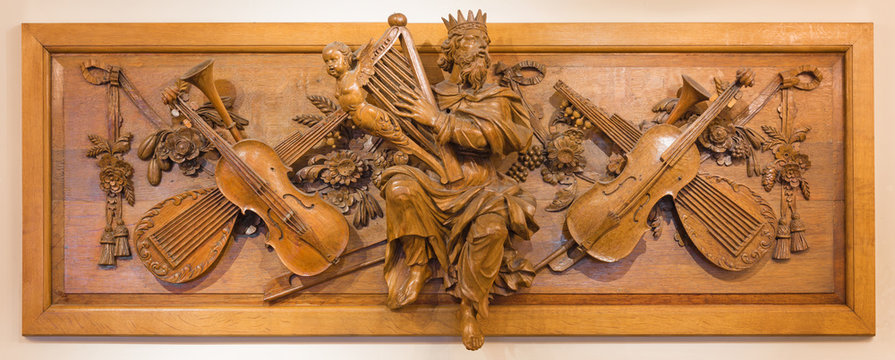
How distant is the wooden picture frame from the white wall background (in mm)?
44

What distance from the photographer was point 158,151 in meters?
1.60

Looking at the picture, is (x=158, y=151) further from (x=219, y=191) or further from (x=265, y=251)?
(x=265, y=251)

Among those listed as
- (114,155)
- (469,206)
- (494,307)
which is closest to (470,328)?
(494,307)

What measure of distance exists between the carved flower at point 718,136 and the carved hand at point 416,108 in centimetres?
74

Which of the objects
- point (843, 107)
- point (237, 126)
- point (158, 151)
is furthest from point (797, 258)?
point (158, 151)

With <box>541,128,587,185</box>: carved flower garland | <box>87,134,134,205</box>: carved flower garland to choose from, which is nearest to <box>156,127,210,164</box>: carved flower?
<box>87,134,134,205</box>: carved flower garland

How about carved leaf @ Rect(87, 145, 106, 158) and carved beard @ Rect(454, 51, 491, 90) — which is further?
carved leaf @ Rect(87, 145, 106, 158)

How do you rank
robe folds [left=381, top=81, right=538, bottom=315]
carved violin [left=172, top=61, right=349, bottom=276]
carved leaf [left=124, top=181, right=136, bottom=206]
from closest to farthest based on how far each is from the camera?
robe folds [left=381, top=81, right=538, bottom=315]
carved violin [left=172, top=61, right=349, bottom=276]
carved leaf [left=124, top=181, right=136, bottom=206]

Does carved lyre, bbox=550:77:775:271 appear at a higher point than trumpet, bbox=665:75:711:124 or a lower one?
lower

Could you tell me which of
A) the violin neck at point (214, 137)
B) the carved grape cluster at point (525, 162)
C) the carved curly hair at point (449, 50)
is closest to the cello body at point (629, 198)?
the carved grape cluster at point (525, 162)

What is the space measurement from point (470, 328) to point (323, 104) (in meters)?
0.71

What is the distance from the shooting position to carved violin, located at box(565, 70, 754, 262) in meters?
1.52

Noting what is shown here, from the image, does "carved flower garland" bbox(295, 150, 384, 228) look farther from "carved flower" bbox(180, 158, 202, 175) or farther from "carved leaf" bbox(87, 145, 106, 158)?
"carved leaf" bbox(87, 145, 106, 158)

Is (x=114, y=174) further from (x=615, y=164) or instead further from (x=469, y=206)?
(x=615, y=164)
